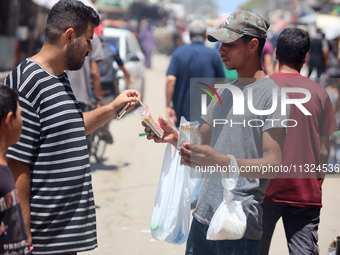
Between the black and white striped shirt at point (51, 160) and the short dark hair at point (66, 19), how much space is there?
0.66 ft

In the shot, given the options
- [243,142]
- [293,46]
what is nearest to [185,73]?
[293,46]

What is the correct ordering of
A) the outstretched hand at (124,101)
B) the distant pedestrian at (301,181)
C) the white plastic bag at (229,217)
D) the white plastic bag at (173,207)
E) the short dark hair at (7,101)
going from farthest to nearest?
1. the distant pedestrian at (301,181)
2. the white plastic bag at (173,207)
3. the outstretched hand at (124,101)
4. the white plastic bag at (229,217)
5. the short dark hair at (7,101)

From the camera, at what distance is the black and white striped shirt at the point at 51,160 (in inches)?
Result: 109

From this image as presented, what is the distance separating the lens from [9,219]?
7.70 ft

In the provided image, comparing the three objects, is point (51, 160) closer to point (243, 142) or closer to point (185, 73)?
point (243, 142)

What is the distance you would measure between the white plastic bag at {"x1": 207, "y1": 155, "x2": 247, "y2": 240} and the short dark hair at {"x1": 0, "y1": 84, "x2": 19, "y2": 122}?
108 cm

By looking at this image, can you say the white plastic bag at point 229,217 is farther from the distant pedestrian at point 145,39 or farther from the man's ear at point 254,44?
the distant pedestrian at point 145,39

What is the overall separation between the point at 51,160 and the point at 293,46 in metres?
1.92

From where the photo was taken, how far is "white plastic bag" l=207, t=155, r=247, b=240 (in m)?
2.90

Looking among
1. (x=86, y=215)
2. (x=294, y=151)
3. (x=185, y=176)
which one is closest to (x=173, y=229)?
(x=185, y=176)

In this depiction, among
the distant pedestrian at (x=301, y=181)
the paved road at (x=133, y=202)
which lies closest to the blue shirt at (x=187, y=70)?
the paved road at (x=133, y=202)

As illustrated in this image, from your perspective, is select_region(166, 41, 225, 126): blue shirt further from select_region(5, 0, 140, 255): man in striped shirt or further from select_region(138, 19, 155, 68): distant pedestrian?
select_region(138, 19, 155, 68): distant pedestrian

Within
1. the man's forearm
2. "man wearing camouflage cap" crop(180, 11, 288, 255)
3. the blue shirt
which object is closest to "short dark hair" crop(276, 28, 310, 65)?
"man wearing camouflage cap" crop(180, 11, 288, 255)

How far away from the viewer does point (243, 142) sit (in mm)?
2992
